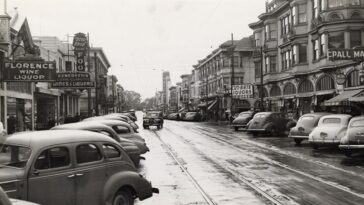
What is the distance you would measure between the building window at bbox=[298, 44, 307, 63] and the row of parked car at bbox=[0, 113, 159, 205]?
1409 inches

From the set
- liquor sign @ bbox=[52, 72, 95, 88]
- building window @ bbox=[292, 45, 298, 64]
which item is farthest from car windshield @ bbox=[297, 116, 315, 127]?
building window @ bbox=[292, 45, 298, 64]

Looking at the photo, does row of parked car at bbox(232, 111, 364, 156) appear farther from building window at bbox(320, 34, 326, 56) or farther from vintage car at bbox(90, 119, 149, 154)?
building window at bbox(320, 34, 326, 56)

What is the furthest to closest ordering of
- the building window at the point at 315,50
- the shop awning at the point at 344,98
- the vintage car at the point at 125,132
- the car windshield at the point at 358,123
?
1. the building window at the point at 315,50
2. the shop awning at the point at 344,98
3. the car windshield at the point at 358,123
4. the vintage car at the point at 125,132

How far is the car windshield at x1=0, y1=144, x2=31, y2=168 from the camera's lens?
7492 mm

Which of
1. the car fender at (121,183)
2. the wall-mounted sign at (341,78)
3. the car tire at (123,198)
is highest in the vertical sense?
the wall-mounted sign at (341,78)

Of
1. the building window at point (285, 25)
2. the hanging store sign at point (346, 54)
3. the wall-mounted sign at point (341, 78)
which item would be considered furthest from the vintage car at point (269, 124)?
the building window at point (285, 25)

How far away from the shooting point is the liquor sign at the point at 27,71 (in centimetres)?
2306

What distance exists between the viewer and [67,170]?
780 centimetres

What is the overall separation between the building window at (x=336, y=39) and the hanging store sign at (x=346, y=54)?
9707 mm

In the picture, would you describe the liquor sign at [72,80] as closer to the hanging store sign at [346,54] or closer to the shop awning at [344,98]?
the shop awning at [344,98]

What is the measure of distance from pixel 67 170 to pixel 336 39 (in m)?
32.4

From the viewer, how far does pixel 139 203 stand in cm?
1020

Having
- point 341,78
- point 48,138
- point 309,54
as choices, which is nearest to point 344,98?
point 341,78

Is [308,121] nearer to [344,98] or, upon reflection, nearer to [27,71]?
[344,98]
